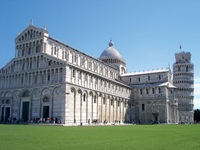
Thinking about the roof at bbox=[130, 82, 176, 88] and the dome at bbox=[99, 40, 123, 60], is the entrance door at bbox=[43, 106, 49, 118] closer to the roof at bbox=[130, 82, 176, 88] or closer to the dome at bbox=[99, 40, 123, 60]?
the roof at bbox=[130, 82, 176, 88]

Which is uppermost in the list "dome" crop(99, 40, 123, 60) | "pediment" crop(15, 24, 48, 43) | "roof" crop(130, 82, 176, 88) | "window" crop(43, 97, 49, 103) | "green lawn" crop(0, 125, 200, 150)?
"dome" crop(99, 40, 123, 60)

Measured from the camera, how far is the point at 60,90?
43.2 metres

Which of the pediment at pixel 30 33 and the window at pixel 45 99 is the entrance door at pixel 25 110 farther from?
the pediment at pixel 30 33

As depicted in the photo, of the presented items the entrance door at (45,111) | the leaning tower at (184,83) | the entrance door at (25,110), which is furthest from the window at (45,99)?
the leaning tower at (184,83)

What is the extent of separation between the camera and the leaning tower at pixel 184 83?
91.6m

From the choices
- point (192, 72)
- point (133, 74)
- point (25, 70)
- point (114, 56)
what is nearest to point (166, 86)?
point (133, 74)

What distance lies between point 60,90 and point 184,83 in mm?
65398

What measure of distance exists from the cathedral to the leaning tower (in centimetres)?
2468

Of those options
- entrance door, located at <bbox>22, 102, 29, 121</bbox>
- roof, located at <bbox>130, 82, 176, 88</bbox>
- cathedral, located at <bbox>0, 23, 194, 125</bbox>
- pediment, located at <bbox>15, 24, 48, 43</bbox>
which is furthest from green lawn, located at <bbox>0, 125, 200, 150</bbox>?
roof, located at <bbox>130, 82, 176, 88</bbox>

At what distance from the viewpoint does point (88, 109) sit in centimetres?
4838

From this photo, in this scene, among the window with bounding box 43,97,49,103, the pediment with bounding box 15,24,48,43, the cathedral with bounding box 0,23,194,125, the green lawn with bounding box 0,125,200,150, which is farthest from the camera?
the pediment with bounding box 15,24,48,43

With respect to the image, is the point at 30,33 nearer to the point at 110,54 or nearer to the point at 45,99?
the point at 45,99

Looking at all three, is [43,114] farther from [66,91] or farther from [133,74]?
[133,74]

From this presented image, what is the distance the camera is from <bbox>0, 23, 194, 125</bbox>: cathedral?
4368 centimetres
